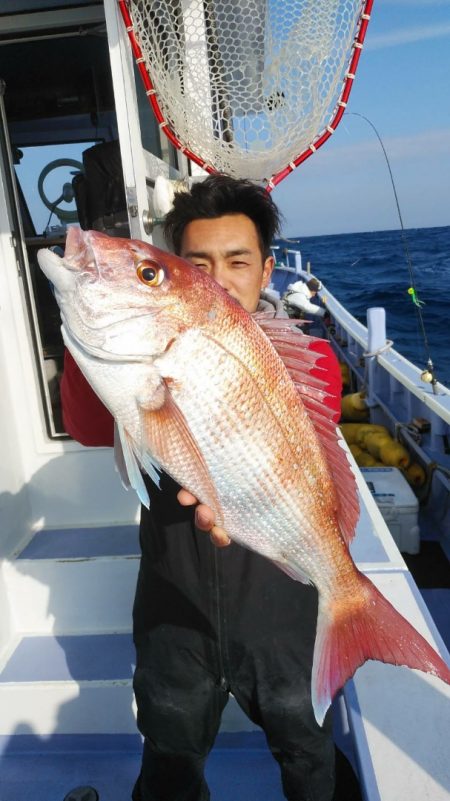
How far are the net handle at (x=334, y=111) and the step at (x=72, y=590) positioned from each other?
6.84ft

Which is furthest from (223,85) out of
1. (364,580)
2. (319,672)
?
(319,672)

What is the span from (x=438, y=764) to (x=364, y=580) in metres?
0.57

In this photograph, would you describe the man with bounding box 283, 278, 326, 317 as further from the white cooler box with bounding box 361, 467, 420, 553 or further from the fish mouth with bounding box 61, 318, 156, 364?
the fish mouth with bounding box 61, 318, 156, 364

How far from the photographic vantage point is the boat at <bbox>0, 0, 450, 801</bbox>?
1.81m

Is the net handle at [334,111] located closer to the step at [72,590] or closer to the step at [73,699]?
the step at [72,590]

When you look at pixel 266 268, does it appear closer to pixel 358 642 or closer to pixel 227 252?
pixel 227 252

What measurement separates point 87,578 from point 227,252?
1.99 metres

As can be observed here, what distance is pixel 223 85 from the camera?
9.43ft

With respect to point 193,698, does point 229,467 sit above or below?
above

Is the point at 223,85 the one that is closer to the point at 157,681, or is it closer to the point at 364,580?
the point at 364,580

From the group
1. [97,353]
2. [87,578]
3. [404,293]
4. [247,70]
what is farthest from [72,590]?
[404,293]

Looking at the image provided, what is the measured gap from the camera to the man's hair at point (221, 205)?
1.85 metres

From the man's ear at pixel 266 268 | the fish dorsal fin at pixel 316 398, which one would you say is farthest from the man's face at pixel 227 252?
the fish dorsal fin at pixel 316 398

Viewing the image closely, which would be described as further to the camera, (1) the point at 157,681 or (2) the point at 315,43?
(2) the point at 315,43
